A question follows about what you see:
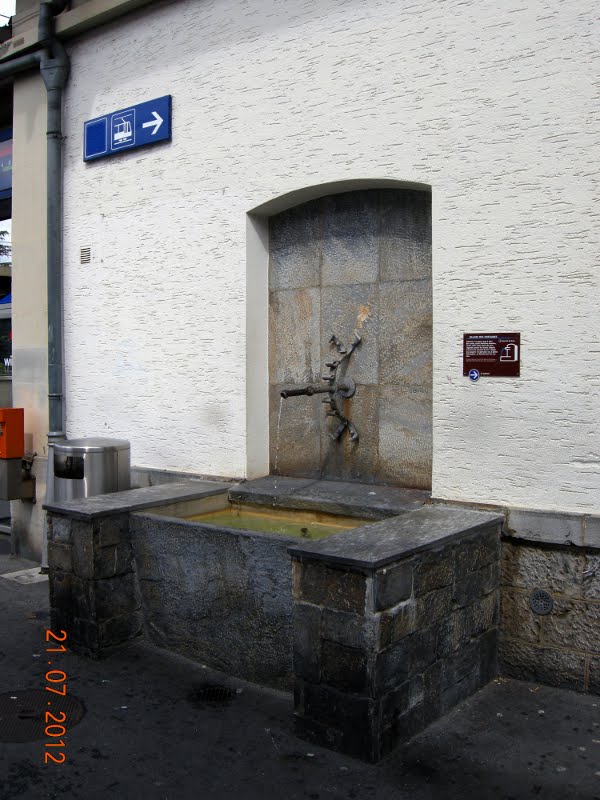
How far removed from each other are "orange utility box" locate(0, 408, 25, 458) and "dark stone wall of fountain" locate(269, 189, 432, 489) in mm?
2879

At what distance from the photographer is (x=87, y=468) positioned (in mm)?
6316

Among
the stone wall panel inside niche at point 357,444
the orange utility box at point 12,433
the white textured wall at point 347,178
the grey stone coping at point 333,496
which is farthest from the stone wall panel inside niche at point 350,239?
the orange utility box at point 12,433

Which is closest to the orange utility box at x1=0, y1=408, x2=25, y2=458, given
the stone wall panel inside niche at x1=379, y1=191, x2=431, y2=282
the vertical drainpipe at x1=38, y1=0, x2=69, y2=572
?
the vertical drainpipe at x1=38, y1=0, x2=69, y2=572

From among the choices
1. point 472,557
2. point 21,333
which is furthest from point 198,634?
point 21,333

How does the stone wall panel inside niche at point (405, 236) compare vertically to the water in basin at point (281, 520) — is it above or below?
above

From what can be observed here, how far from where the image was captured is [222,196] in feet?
20.1

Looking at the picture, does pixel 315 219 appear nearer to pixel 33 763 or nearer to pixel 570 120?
pixel 570 120

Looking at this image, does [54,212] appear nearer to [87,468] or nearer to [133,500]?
[87,468]

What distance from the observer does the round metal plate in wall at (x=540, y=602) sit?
14.9ft

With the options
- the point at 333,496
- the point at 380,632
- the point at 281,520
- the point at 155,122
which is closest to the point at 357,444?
the point at 333,496

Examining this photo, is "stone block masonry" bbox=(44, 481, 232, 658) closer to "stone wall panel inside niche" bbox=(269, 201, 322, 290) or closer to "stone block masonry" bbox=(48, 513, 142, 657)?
"stone block masonry" bbox=(48, 513, 142, 657)

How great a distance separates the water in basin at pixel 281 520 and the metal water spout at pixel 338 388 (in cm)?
73

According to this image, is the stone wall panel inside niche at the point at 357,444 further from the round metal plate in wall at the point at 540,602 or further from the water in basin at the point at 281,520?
the round metal plate in wall at the point at 540,602

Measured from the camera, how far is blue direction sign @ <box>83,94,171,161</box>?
6523 millimetres
